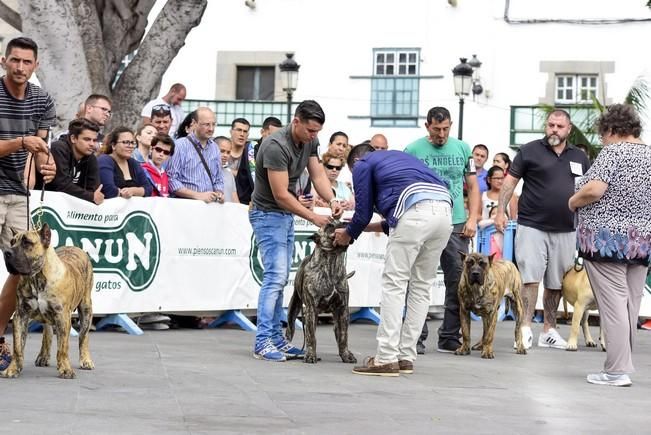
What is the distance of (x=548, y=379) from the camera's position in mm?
9977

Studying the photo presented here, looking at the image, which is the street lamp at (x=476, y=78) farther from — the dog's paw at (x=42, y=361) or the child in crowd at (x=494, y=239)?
the dog's paw at (x=42, y=361)

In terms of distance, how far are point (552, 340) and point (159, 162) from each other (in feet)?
14.3

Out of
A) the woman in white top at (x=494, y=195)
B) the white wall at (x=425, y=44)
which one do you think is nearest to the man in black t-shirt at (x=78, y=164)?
the woman in white top at (x=494, y=195)

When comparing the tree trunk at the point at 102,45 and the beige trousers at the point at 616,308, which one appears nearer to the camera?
the beige trousers at the point at 616,308

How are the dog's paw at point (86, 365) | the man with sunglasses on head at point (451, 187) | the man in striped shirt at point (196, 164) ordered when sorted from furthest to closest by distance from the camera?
the man in striped shirt at point (196, 164) → the man with sunglasses on head at point (451, 187) → the dog's paw at point (86, 365)

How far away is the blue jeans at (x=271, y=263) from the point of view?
34.1ft

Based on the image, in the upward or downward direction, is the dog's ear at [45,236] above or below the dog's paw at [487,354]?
above

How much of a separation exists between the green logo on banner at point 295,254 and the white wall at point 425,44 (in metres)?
21.3

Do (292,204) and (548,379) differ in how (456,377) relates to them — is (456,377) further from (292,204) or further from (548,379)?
(292,204)

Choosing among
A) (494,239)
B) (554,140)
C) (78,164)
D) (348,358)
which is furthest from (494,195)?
(348,358)

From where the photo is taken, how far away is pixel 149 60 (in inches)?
704

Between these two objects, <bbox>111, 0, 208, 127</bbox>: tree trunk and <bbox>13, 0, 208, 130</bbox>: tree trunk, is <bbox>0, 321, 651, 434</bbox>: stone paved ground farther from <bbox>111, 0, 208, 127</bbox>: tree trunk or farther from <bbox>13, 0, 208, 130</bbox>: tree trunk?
<bbox>111, 0, 208, 127</bbox>: tree trunk

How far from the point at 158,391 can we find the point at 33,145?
1.76m

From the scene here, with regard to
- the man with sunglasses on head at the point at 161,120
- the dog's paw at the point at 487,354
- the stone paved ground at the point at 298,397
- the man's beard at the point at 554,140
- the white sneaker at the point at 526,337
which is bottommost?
the stone paved ground at the point at 298,397
